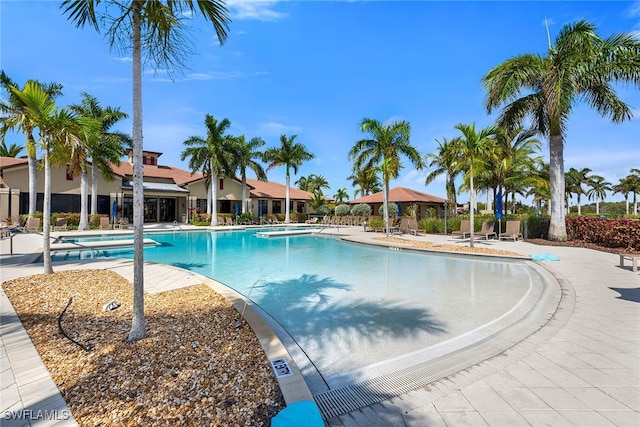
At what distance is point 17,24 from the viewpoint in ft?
A: 17.5

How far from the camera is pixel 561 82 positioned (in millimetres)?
12930

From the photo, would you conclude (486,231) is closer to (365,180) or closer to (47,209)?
(365,180)

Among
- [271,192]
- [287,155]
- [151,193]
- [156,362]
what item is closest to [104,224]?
[151,193]

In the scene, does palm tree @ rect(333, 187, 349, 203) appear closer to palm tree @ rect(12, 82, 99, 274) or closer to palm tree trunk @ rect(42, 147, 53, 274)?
palm tree @ rect(12, 82, 99, 274)

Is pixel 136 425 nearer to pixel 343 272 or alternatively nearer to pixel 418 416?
pixel 418 416

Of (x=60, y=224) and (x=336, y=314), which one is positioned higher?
(x=60, y=224)

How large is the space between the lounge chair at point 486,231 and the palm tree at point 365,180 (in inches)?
299

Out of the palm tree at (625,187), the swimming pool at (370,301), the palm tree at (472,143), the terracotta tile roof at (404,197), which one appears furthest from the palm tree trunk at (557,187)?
the palm tree at (625,187)

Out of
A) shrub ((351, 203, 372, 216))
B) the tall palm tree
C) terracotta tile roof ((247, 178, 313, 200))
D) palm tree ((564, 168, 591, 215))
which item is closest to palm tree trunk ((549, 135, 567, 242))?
the tall palm tree

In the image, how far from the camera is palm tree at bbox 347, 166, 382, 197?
838 inches

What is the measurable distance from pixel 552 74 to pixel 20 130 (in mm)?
19492

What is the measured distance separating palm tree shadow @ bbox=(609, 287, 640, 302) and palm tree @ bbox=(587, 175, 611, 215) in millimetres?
71613

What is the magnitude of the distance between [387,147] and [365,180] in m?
4.48

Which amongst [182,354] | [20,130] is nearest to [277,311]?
[182,354]
